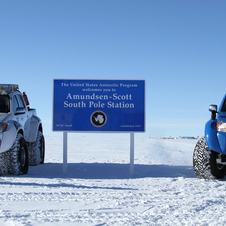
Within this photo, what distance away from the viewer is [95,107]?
7.81 m

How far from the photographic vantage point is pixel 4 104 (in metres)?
7.54

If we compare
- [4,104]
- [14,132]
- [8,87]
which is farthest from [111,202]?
[8,87]

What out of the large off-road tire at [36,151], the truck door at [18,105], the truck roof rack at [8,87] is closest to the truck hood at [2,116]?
the truck door at [18,105]

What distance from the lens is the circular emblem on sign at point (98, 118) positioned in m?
7.71

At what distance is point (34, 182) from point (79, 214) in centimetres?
263

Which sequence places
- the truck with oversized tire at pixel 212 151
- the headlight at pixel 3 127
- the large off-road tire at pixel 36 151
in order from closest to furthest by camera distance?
the truck with oversized tire at pixel 212 151 → the headlight at pixel 3 127 → the large off-road tire at pixel 36 151

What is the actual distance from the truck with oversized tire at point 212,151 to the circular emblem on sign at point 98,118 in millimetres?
2551

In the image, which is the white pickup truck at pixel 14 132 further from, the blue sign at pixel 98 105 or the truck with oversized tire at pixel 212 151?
the truck with oversized tire at pixel 212 151

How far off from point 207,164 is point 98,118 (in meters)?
3.01

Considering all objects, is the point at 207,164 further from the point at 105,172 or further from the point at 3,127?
the point at 3,127

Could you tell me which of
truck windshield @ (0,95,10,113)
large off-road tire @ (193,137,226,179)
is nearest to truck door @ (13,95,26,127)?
truck windshield @ (0,95,10,113)

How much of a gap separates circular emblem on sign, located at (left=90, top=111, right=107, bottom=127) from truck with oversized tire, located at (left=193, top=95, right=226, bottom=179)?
255 centimetres

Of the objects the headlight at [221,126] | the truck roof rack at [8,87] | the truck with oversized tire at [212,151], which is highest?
the truck roof rack at [8,87]

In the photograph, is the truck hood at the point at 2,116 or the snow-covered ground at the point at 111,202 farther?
the truck hood at the point at 2,116
